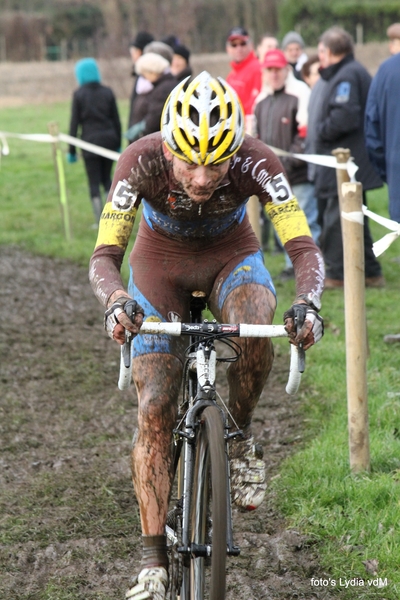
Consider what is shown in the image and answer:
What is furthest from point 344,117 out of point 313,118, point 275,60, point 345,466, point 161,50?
point 345,466

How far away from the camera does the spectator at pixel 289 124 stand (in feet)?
32.1

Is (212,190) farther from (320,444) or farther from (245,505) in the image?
(320,444)

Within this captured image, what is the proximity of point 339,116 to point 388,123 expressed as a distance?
1.73m

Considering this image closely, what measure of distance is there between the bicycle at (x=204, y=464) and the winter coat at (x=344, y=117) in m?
5.79

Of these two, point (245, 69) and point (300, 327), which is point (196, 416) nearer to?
point (300, 327)

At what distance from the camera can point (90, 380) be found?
287 inches

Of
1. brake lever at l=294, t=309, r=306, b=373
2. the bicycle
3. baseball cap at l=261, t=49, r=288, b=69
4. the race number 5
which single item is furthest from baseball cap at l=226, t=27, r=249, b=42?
brake lever at l=294, t=309, r=306, b=373

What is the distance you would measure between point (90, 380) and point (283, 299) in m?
2.54

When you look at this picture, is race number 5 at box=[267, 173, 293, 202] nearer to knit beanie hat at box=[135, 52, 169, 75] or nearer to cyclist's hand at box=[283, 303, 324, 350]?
cyclist's hand at box=[283, 303, 324, 350]

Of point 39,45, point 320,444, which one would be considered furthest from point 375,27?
point 320,444

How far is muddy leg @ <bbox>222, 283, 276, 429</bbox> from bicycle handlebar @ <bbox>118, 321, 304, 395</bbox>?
0.53 metres

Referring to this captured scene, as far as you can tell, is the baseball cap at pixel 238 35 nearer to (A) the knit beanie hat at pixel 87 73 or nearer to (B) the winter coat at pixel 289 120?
(B) the winter coat at pixel 289 120

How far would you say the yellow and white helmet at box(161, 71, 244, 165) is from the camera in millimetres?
3723

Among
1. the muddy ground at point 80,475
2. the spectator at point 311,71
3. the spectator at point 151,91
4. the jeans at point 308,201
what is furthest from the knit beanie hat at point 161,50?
the muddy ground at point 80,475
